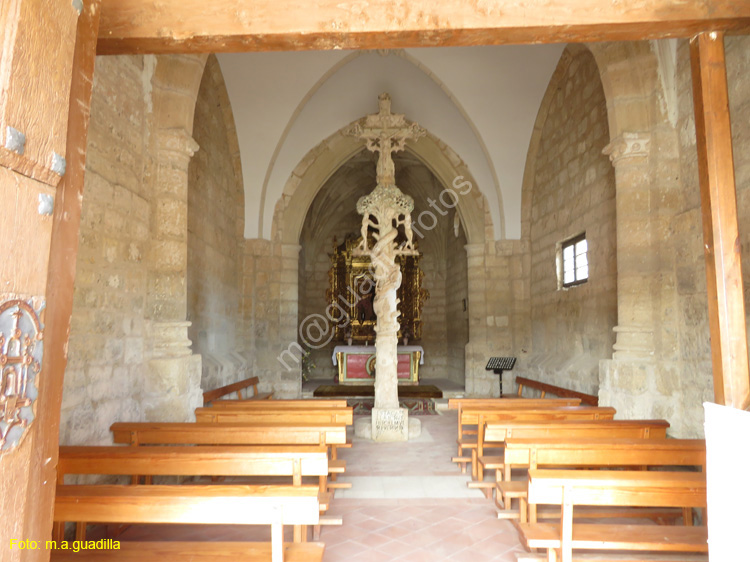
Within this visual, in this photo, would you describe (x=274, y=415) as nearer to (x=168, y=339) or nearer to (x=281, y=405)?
(x=281, y=405)

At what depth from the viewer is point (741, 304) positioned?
2512 mm

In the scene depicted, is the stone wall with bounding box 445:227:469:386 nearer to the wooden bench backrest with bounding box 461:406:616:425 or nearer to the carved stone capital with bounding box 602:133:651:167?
the wooden bench backrest with bounding box 461:406:616:425

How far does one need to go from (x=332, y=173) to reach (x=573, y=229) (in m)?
4.84

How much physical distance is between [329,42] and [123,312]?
10.0 ft

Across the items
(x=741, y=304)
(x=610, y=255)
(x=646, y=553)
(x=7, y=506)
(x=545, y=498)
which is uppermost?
(x=610, y=255)

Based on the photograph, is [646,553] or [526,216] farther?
[526,216]

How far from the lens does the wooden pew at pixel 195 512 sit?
2.23 m

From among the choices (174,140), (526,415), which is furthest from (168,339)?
(526,415)

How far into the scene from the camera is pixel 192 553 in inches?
97.3

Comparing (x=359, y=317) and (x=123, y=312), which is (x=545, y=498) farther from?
(x=359, y=317)

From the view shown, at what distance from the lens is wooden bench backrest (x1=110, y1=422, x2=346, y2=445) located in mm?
3975

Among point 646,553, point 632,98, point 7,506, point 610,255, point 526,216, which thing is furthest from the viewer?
point 526,216

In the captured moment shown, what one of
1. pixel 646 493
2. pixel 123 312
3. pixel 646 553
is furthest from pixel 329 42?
pixel 646 553

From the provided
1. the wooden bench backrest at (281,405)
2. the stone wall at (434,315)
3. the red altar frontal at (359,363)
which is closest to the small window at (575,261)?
the wooden bench backrest at (281,405)
